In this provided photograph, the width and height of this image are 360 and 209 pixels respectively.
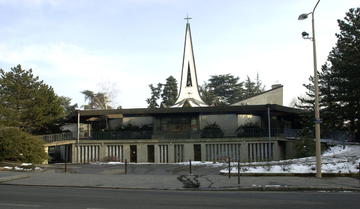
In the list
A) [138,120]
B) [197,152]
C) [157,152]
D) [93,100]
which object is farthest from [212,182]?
[93,100]

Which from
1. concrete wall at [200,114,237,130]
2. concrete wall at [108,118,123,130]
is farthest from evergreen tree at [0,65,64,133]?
concrete wall at [200,114,237,130]

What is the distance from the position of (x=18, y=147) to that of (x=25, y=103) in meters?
11.4

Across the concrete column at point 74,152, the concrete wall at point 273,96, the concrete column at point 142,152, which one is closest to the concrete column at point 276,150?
the concrete wall at point 273,96

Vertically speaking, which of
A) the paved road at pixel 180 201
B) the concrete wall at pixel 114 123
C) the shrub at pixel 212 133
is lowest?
the paved road at pixel 180 201

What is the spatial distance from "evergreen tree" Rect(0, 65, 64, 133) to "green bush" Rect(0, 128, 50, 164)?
858 centimetres

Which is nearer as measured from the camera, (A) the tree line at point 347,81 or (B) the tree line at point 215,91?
(A) the tree line at point 347,81

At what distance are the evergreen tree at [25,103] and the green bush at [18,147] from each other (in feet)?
28.1

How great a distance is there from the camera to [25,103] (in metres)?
32.7

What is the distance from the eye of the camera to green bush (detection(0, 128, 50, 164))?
22578 millimetres

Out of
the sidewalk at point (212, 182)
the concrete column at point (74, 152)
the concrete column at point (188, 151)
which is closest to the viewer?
the sidewalk at point (212, 182)

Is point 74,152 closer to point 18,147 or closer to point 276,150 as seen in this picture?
point 18,147

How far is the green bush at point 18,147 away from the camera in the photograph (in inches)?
889

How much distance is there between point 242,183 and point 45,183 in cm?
917

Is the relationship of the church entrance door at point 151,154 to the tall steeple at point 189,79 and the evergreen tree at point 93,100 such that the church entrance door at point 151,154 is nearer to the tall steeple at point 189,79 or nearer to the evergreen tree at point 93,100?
the tall steeple at point 189,79
